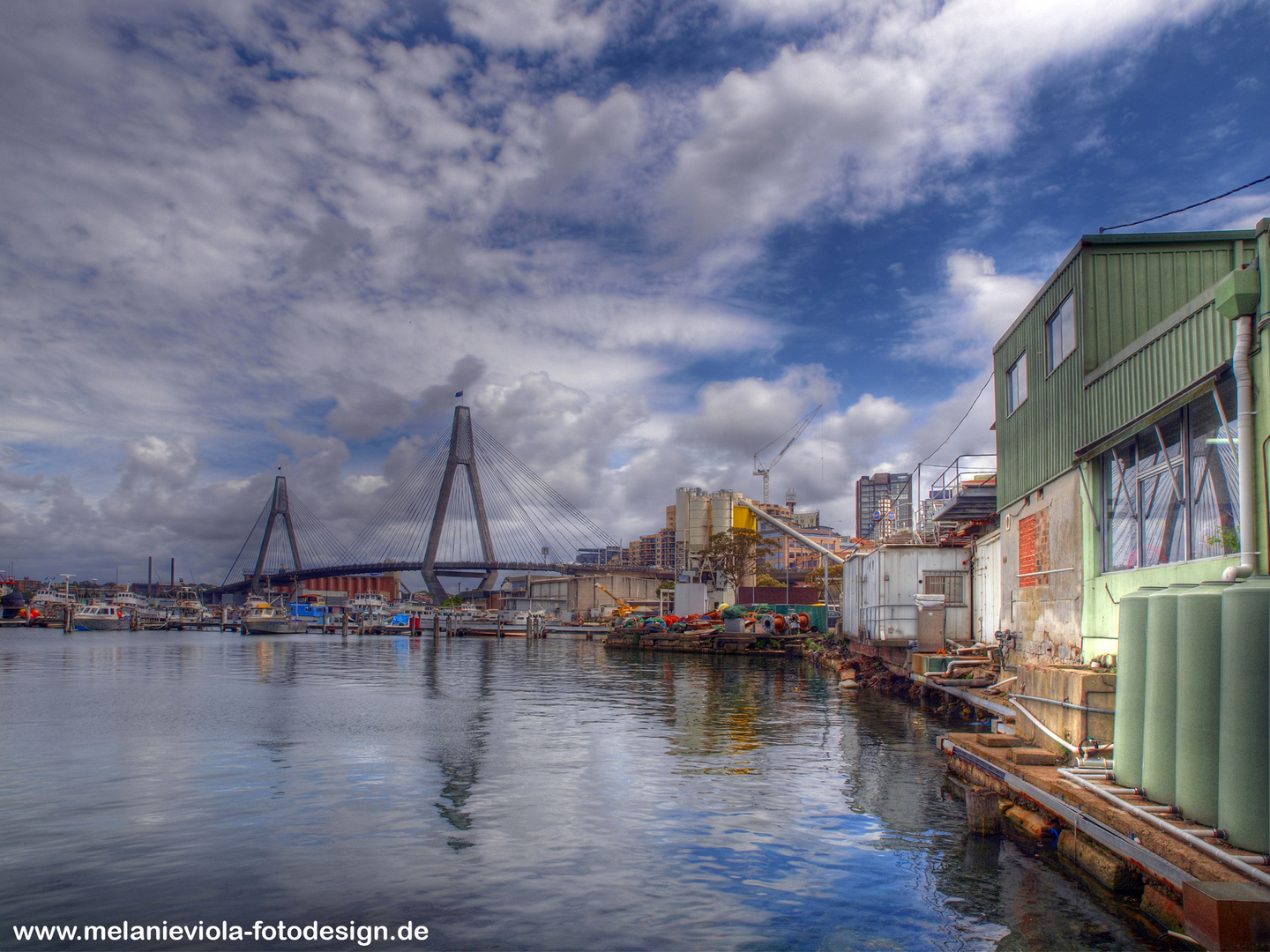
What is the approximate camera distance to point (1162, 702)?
845cm

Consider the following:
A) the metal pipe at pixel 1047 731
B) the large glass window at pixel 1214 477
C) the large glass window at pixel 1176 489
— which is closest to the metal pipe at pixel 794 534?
the large glass window at pixel 1176 489

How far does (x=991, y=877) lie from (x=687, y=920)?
3.88 m

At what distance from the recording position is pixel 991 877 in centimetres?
1002

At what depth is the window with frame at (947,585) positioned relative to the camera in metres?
30.1

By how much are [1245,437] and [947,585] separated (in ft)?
71.6

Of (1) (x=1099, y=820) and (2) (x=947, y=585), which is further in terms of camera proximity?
(2) (x=947, y=585)

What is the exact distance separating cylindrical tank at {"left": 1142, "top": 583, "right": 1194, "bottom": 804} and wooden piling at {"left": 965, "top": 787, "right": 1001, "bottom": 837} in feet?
9.79

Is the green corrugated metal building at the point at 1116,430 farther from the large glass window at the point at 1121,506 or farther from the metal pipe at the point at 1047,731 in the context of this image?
the metal pipe at the point at 1047,731

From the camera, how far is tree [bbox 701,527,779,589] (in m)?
93.9

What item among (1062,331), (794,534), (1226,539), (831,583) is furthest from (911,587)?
(831,583)

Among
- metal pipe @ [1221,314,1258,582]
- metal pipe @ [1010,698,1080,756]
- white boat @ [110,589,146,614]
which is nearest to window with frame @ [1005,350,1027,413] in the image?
metal pipe @ [1010,698,1080,756]

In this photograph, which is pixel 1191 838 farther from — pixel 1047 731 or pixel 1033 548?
pixel 1033 548

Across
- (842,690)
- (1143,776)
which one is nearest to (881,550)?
(842,690)

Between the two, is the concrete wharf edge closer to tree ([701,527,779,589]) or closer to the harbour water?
the harbour water
